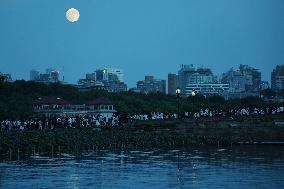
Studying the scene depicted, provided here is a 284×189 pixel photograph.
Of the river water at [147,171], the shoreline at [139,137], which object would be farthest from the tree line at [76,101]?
the river water at [147,171]

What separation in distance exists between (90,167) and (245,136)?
3336 centimetres

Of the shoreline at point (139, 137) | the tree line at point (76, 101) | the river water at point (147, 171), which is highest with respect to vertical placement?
the tree line at point (76, 101)

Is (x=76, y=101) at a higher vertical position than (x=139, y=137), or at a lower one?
higher

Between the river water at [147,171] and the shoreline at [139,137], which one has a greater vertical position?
the shoreline at [139,137]

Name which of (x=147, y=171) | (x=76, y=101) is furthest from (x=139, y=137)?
(x=76, y=101)

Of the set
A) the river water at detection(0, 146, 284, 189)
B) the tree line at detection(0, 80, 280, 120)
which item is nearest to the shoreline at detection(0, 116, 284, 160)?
the river water at detection(0, 146, 284, 189)

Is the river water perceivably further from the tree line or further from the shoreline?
the tree line

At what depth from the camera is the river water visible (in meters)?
34.7

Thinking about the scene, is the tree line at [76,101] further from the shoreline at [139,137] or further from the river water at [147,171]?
the river water at [147,171]

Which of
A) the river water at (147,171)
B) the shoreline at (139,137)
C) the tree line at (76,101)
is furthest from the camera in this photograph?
the tree line at (76,101)

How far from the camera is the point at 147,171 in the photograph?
41094 millimetres

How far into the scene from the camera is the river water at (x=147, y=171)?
34656 millimetres

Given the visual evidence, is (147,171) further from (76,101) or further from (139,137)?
(76,101)

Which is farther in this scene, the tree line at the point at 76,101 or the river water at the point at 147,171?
the tree line at the point at 76,101
